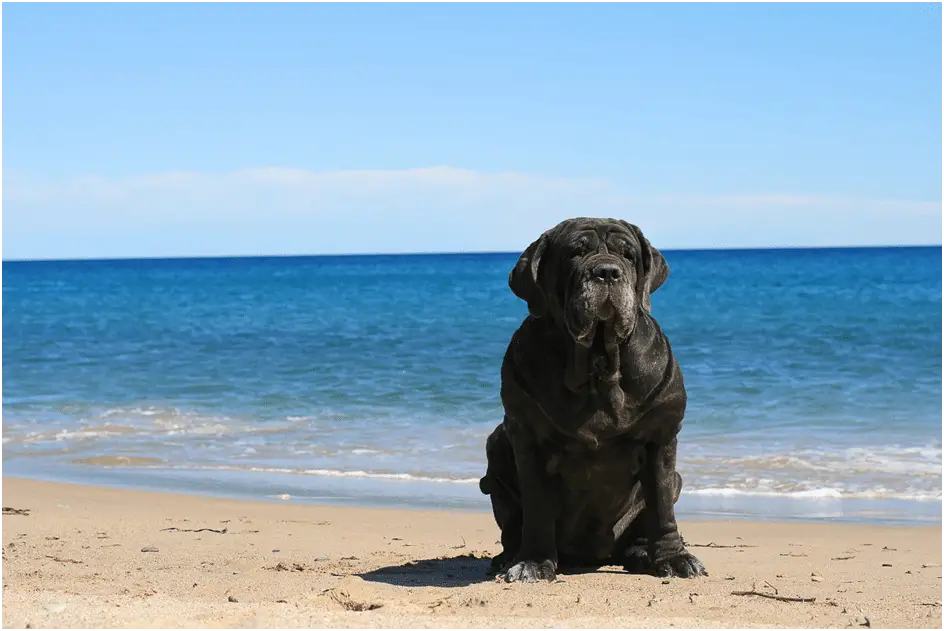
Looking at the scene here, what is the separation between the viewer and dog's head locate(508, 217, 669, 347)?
4.80 meters

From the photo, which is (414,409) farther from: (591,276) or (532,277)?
(591,276)

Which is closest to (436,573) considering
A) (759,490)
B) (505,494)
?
(505,494)

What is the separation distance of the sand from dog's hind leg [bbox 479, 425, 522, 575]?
0.20 m

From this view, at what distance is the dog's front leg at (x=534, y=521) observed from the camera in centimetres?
523

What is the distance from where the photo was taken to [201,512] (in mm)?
8070

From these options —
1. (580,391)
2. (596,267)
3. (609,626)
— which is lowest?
(609,626)

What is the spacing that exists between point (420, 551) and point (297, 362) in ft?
41.6

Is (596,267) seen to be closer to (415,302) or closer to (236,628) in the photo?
(236,628)

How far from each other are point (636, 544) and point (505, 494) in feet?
2.15

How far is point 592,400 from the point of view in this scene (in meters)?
5.06

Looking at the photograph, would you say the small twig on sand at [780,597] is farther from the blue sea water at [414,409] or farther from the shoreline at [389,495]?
the blue sea water at [414,409]

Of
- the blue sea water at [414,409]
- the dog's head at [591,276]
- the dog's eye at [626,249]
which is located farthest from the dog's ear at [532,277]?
the blue sea water at [414,409]

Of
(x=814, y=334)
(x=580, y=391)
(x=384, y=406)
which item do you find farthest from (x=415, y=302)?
(x=580, y=391)

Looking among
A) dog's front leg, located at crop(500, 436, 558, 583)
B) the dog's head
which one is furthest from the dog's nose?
dog's front leg, located at crop(500, 436, 558, 583)
